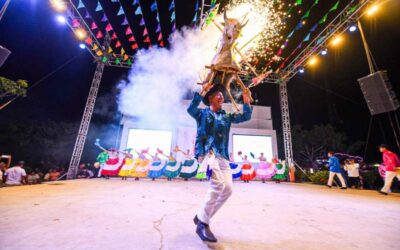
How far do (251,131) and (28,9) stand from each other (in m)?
16.3

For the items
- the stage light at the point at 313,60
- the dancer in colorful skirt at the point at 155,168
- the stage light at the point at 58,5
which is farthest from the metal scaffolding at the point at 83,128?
the stage light at the point at 313,60

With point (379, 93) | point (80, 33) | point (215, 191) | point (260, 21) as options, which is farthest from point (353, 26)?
point (80, 33)

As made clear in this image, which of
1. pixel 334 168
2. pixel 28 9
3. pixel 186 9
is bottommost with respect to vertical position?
pixel 334 168

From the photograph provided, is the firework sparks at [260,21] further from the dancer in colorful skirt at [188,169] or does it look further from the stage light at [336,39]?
the dancer in colorful skirt at [188,169]

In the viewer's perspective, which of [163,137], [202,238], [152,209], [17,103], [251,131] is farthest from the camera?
[17,103]

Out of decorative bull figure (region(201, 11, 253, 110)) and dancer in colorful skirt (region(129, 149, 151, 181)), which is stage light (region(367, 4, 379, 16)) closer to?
decorative bull figure (region(201, 11, 253, 110))

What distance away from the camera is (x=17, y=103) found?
61.2 ft

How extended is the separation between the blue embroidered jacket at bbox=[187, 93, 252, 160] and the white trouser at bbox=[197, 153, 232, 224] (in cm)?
14

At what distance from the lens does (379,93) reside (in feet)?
26.0

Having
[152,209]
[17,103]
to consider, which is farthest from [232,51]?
[17,103]

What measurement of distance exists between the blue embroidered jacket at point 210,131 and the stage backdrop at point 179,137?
11.4 meters

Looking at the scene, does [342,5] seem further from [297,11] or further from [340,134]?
[340,134]

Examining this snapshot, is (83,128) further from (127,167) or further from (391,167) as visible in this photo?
(391,167)

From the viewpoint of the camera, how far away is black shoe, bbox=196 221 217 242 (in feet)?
5.80
